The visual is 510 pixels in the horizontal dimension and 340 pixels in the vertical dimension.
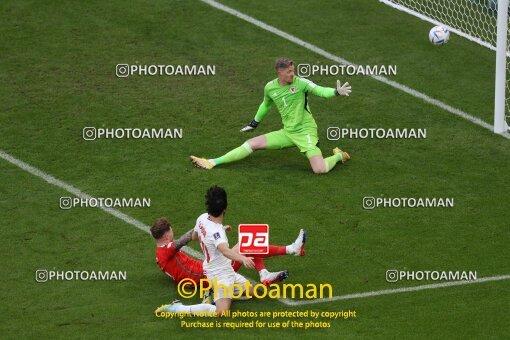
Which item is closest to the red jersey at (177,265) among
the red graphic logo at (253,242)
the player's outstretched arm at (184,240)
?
the player's outstretched arm at (184,240)

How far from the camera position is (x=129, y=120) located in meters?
19.4

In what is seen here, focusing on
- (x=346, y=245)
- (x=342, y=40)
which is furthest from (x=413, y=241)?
(x=342, y=40)

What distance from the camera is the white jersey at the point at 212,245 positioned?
1366cm

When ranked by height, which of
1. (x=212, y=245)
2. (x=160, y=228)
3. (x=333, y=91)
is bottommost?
(x=212, y=245)

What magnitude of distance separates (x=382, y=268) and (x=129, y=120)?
6192 millimetres

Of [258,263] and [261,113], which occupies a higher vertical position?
[261,113]

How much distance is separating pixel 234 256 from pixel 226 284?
1.84 feet

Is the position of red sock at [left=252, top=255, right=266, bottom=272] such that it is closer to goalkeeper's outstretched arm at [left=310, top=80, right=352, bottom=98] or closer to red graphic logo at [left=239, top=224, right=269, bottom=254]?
red graphic logo at [left=239, top=224, right=269, bottom=254]

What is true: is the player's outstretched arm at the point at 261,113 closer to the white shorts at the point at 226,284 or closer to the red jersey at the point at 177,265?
the red jersey at the point at 177,265

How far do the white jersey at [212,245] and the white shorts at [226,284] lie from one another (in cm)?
5

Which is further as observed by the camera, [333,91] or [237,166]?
[237,166]

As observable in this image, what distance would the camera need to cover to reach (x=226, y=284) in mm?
13820

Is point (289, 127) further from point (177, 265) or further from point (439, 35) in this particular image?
point (177, 265)

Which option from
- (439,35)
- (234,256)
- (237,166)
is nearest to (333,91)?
(237,166)
